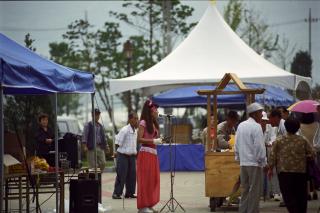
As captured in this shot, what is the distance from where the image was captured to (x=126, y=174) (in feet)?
64.1

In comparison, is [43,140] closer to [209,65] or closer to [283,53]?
[209,65]

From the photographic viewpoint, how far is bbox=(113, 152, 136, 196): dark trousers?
19.5 m

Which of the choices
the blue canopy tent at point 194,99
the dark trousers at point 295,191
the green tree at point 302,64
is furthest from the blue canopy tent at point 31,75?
the green tree at point 302,64

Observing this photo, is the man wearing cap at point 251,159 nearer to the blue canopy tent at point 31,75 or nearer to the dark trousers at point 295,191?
the dark trousers at point 295,191

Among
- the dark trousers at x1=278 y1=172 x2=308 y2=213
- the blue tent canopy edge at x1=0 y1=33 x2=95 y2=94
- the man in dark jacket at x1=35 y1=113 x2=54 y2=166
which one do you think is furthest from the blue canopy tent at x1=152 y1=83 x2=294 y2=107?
the dark trousers at x1=278 y1=172 x2=308 y2=213

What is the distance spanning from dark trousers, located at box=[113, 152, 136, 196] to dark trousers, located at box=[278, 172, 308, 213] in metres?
7.19

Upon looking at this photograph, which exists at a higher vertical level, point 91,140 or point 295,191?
point 91,140

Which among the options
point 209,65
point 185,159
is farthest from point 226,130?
point 185,159

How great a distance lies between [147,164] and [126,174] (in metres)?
4.14

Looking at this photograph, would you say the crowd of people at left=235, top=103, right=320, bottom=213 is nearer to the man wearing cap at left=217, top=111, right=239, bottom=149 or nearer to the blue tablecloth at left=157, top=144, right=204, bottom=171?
the man wearing cap at left=217, top=111, right=239, bottom=149

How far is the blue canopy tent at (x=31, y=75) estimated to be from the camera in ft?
39.2

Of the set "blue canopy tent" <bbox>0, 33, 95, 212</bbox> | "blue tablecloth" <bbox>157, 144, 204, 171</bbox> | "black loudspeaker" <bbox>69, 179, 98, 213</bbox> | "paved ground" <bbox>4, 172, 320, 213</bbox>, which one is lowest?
"paved ground" <bbox>4, 172, 320, 213</bbox>

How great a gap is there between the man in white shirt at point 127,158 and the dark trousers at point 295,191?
715 cm

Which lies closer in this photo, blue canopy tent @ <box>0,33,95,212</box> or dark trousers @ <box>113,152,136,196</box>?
blue canopy tent @ <box>0,33,95,212</box>
